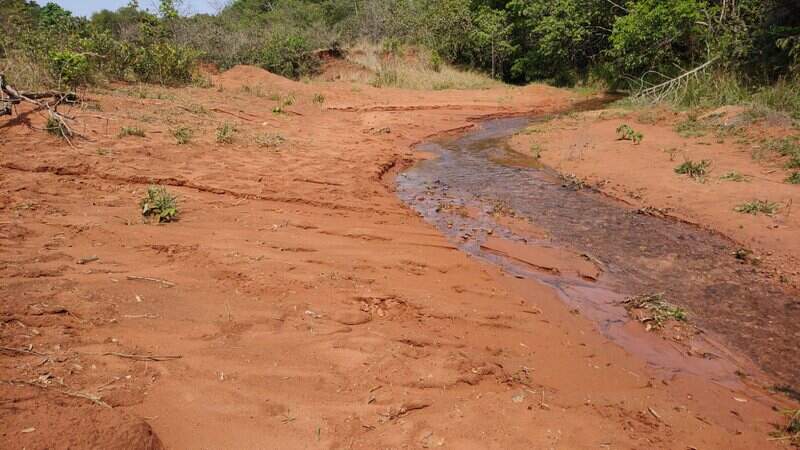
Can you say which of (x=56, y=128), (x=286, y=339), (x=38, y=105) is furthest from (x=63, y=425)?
(x=38, y=105)

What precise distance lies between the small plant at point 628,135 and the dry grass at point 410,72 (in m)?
9.46

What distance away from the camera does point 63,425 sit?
6.41 feet

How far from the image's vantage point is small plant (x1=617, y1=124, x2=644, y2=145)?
9.74 metres

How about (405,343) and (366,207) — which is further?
(366,207)

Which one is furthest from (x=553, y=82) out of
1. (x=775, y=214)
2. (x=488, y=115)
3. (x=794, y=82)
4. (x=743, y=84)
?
(x=775, y=214)

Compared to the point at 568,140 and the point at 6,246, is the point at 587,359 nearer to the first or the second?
the point at 6,246

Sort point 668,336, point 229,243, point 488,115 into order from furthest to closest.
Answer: point 488,115 < point 229,243 < point 668,336

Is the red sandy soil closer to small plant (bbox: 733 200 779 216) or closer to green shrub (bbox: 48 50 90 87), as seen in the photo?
small plant (bbox: 733 200 779 216)

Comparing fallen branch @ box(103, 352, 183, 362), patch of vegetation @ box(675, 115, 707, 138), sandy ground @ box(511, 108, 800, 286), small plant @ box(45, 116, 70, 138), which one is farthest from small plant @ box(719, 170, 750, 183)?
small plant @ box(45, 116, 70, 138)

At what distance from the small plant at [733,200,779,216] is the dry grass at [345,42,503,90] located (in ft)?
45.3

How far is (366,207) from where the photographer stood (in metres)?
6.31

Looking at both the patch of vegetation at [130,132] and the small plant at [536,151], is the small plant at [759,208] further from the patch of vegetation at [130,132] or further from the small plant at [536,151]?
the patch of vegetation at [130,132]

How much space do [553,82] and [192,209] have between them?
2071 centimetres

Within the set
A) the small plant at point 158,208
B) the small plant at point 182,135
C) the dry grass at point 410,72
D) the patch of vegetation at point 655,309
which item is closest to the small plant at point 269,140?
the small plant at point 182,135
